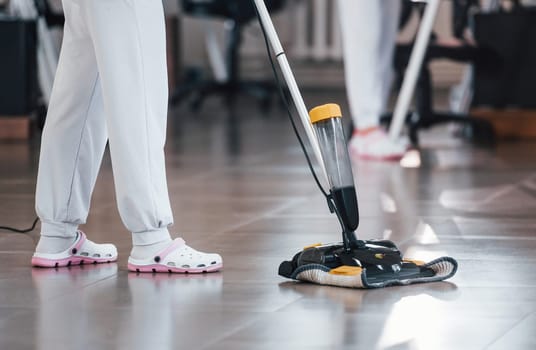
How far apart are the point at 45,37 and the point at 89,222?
7.76 ft

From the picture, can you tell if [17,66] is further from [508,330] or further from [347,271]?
[508,330]

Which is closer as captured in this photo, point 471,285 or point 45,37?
point 471,285

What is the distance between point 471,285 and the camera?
1.90 meters

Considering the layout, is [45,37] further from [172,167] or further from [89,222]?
[89,222]

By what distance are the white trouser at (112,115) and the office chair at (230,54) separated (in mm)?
4236

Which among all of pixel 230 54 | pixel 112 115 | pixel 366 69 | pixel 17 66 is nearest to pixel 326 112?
pixel 112 115

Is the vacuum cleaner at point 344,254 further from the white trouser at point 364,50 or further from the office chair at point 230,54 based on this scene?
the office chair at point 230,54

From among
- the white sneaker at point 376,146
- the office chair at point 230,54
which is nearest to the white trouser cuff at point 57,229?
the white sneaker at point 376,146

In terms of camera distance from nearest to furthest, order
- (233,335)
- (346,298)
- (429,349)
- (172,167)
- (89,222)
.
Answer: (429,349) < (233,335) < (346,298) < (89,222) < (172,167)

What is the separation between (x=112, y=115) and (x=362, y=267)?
1.59 ft

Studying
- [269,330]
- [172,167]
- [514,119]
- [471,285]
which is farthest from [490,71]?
[269,330]

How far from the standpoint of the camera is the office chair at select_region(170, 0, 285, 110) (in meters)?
6.37

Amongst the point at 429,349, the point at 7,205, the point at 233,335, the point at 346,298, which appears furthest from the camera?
the point at 7,205

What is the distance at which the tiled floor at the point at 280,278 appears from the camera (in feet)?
5.16
